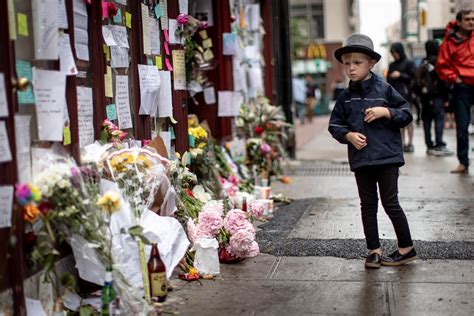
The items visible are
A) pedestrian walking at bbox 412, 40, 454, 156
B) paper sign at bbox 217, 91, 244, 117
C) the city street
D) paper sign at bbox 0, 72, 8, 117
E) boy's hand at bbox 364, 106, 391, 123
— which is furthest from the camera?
pedestrian walking at bbox 412, 40, 454, 156

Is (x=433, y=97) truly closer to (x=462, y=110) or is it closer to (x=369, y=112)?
(x=462, y=110)

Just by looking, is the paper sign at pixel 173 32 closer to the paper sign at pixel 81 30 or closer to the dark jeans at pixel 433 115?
the paper sign at pixel 81 30

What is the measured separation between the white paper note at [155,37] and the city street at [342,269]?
1.73 m

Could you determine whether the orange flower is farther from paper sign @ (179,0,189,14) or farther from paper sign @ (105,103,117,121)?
paper sign @ (179,0,189,14)

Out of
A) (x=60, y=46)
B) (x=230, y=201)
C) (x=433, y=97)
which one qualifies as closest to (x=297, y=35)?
(x=433, y=97)

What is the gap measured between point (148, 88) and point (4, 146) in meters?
2.35

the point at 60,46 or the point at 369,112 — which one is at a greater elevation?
the point at 60,46

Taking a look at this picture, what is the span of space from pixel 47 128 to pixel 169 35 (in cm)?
255

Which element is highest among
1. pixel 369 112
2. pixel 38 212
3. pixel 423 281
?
pixel 369 112

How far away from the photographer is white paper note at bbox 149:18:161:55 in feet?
21.1

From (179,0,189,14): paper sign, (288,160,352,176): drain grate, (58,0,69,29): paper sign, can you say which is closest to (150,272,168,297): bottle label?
(58,0,69,29): paper sign

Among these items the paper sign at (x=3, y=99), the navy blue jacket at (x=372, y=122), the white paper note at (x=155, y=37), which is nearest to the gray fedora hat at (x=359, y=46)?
the navy blue jacket at (x=372, y=122)

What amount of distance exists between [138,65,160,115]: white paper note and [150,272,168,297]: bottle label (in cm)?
179

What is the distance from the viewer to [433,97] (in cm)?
1282
